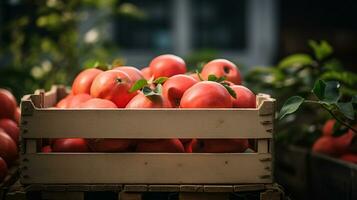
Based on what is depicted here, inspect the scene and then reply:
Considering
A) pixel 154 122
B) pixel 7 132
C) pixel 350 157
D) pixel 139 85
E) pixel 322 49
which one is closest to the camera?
pixel 154 122

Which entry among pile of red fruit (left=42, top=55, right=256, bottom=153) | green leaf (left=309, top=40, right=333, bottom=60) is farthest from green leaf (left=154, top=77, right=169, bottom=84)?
green leaf (left=309, top=40, right=333, bottom=60)

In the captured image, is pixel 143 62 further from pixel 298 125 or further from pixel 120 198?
pixel 120 198

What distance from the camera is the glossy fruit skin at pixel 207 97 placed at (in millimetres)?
1594

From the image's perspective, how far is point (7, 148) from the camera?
1.89 metres

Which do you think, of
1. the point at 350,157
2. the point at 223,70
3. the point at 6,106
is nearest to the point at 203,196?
the point at 223,70

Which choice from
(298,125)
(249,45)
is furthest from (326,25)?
(298,125)

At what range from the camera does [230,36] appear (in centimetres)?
681

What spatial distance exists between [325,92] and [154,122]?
0.61 metres

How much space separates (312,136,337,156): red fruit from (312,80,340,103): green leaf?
1.71 feet

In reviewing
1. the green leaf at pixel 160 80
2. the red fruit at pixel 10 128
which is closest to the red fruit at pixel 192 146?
the green leaf at pixel 160 80

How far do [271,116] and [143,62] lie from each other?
16.6ft

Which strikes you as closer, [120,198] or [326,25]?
[120,198]

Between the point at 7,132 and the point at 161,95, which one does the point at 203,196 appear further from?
the point at 7,132

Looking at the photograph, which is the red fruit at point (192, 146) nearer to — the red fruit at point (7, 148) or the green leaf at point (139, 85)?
the green leaf at point (139, 85)
